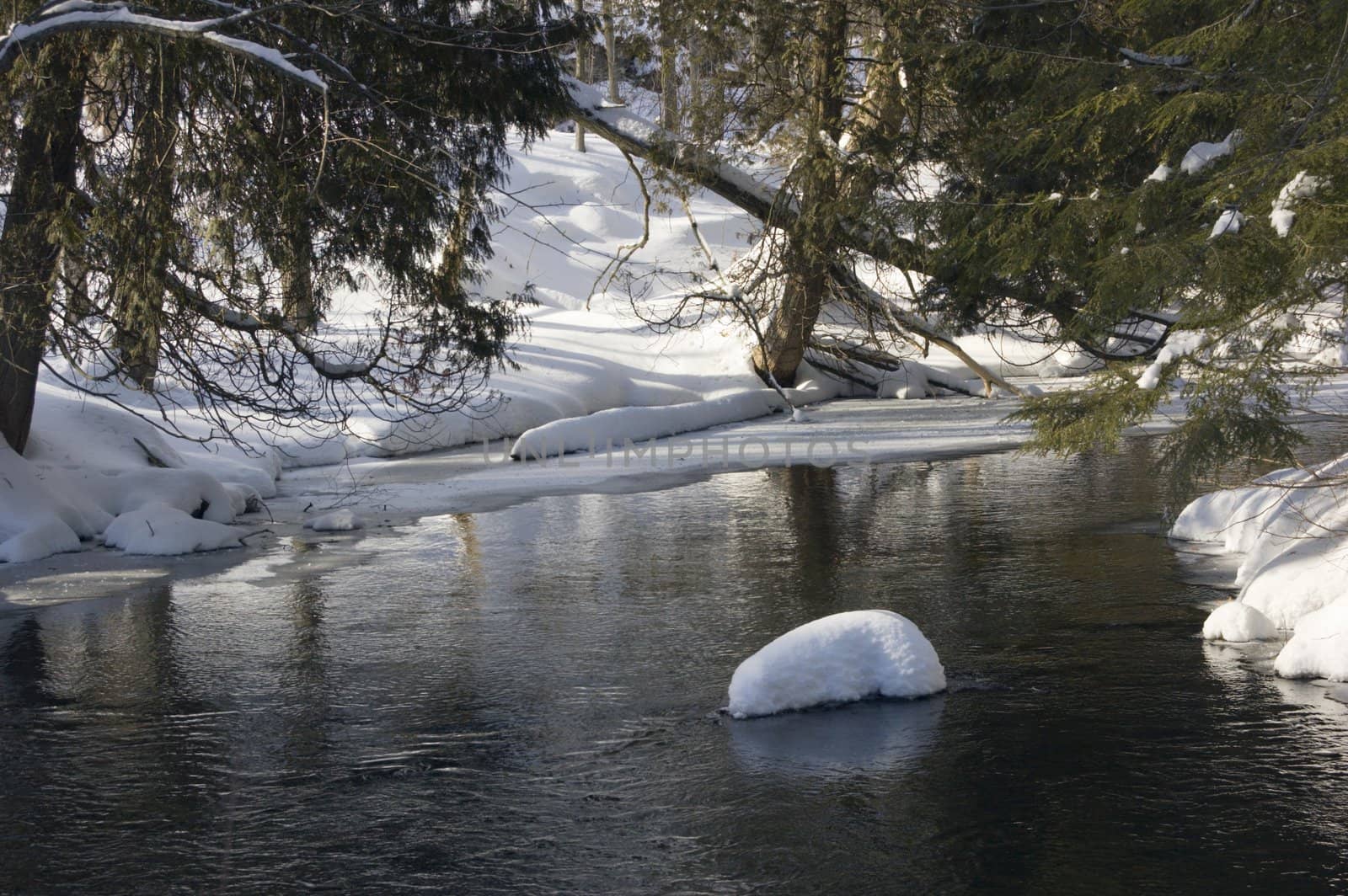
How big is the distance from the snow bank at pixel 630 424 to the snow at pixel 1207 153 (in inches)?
376

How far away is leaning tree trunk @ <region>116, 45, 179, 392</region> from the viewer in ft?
31.2

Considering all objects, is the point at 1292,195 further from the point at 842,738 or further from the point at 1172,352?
the point at 842,738

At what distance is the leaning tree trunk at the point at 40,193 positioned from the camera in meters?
9.62

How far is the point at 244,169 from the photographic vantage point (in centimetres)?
1014

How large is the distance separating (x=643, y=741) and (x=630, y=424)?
12.5 meters

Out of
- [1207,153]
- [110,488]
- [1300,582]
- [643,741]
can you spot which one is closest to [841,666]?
[643,741]

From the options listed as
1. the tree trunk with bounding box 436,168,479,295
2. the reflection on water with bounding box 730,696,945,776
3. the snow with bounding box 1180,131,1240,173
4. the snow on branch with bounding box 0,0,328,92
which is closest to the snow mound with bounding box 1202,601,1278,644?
the reflection on water with bounding box 730,696,945,776

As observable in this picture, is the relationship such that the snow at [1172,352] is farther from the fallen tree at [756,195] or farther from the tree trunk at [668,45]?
the tree trunk at [668,45]

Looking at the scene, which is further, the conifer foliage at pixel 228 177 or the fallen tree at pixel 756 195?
the fallen tree at pixel 756 195

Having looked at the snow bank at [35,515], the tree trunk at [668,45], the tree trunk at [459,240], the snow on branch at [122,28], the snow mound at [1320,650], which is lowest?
the snow mound at [1320,650]

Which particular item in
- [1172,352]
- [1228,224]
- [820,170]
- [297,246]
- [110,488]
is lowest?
[110,488]

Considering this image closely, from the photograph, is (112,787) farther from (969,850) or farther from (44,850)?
(969,850)

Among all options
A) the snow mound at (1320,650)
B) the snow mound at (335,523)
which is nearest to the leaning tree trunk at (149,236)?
the snow mound at (335,523)

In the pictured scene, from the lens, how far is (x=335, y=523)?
1170 cm
